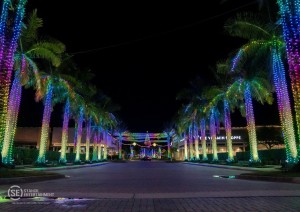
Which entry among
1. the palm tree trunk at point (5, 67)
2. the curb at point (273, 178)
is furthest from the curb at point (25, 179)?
the curb at point (273, 178)

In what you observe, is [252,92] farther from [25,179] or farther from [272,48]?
[25,179]

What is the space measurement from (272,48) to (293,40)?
562cm

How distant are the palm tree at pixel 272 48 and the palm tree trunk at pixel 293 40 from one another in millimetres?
3731

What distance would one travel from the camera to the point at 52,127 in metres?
85.9

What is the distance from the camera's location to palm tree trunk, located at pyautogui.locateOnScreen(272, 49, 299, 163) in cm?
2218

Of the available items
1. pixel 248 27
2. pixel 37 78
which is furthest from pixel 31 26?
pixel 248 27

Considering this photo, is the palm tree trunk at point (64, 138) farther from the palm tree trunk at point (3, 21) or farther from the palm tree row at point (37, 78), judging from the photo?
the palm tree trunk at point (3, 21)

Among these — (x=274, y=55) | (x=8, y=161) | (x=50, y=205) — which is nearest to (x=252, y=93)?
(x=274, y=55)

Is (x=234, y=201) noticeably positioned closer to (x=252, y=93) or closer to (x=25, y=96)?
(x=252, y=93)

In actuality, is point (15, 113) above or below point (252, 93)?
below

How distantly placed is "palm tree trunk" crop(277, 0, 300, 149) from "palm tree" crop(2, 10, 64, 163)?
17114 millimetres

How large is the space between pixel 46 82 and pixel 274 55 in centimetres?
2101

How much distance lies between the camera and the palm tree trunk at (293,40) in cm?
1831

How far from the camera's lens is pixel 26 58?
81.7 feet
